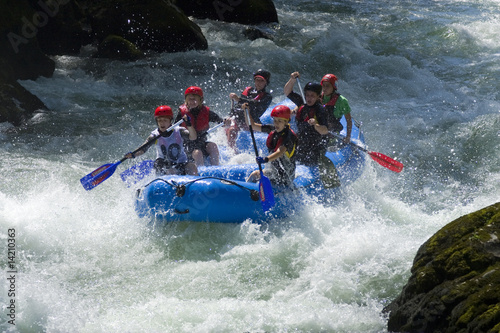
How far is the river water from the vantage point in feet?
15.4

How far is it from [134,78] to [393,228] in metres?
6.57

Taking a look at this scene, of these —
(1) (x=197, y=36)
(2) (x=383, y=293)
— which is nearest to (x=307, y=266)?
(2) (x=383, y=293)

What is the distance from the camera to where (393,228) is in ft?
20.0

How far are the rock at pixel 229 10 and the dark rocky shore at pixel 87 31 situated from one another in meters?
1.95

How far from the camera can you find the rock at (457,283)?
10.9 ft

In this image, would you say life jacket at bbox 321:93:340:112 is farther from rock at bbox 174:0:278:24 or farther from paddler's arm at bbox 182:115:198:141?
rock at bbox 174:0:278:24

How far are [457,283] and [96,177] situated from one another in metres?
4.14

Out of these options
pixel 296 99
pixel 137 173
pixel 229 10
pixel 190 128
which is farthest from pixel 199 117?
pixel 229 10

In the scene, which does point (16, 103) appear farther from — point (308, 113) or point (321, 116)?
point (321, 116)

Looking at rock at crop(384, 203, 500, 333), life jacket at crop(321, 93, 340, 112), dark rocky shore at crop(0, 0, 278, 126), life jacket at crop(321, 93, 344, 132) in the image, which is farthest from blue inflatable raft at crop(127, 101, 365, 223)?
dark rocky shore at crop(0, 0, 278, 126)

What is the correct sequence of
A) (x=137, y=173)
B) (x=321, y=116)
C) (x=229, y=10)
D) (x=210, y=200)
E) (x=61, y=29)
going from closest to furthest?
1. (x=210, y=200)
2. (x=321, y=116)
3. (x=137, y=173)
4. (x=61, y=29)
5. (x=229, y=10)

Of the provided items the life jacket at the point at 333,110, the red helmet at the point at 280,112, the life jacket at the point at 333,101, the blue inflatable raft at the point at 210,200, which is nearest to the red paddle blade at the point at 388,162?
the life jacket at the point at 333,110

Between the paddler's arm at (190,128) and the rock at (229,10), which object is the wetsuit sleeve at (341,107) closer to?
the paddler's arm at (190,128)

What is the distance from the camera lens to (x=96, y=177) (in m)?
6.25
